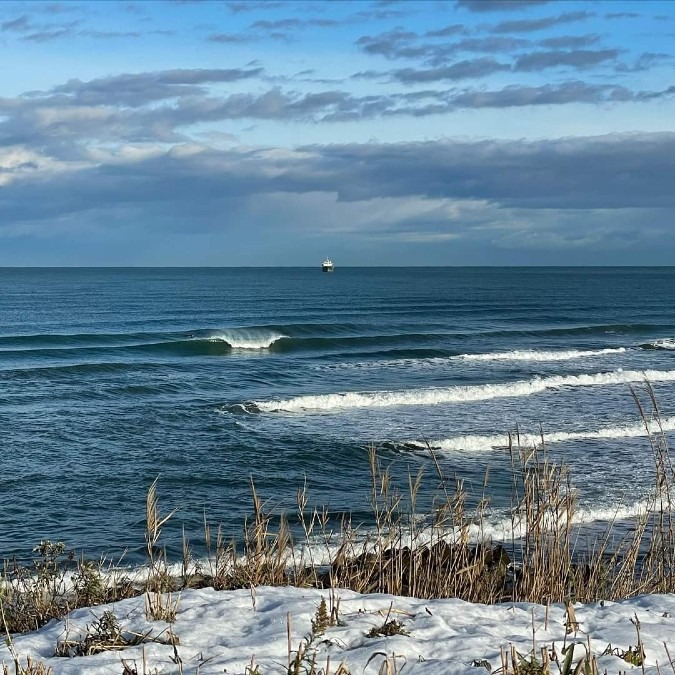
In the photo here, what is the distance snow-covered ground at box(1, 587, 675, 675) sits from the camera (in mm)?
5145

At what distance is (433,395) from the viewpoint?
23750 mm

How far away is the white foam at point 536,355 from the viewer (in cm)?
3356

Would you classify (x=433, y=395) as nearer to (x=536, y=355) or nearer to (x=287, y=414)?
(x=287, y=414)

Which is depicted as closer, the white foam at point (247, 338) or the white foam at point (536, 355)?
the white foam at point (536, 355)

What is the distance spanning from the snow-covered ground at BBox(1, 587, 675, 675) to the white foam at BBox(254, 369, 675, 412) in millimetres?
15301

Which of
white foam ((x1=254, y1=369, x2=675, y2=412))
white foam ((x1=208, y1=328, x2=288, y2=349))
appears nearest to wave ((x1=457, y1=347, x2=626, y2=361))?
white foam ((x1=254, y1=369, x2=675, y2=412))

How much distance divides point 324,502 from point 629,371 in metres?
18.0

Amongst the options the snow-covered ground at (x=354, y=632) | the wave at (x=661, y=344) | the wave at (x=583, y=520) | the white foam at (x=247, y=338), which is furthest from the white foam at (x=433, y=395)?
the white foam at (x=247, y=338)

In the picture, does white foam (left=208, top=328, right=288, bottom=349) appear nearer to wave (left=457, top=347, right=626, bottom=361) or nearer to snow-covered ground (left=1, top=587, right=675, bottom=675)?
wave (left=457, top=347, right=626, bottom=361)

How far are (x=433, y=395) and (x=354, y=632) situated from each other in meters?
18.3

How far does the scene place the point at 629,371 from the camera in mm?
28469

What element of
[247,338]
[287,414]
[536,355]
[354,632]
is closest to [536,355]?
[536,355]

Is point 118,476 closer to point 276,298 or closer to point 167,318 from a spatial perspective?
point 167,318

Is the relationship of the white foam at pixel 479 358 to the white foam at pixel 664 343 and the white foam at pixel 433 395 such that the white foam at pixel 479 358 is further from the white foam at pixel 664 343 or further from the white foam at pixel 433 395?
the white foam at pixel 433 395
